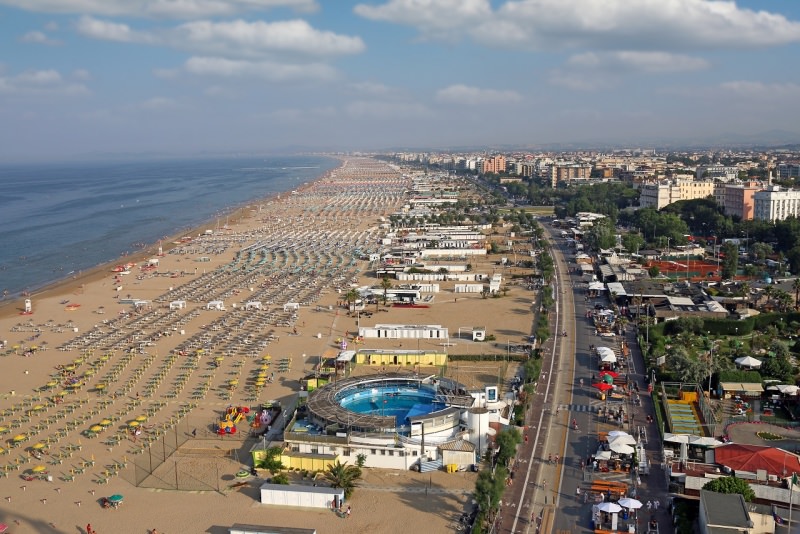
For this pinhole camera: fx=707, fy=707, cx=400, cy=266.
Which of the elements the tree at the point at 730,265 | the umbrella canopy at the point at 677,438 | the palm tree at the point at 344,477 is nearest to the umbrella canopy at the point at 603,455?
the umbrella canopy at the point at 677,438

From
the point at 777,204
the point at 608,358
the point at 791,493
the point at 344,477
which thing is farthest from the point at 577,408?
the point at 777,204

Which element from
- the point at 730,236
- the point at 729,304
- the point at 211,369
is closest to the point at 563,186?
the point at 730,236

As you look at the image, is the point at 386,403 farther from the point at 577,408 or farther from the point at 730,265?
the point at 730,265

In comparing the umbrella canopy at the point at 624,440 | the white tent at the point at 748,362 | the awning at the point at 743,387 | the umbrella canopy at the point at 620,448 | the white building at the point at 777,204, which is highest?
the white building at the point at 777,204

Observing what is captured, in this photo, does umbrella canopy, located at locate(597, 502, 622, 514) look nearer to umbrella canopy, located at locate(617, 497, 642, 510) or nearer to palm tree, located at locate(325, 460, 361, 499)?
umbrella canopy, located at locate(617, 497, 642, 510)

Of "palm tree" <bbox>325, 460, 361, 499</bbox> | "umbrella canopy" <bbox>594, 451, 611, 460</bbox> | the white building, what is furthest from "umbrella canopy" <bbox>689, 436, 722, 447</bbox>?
the white building

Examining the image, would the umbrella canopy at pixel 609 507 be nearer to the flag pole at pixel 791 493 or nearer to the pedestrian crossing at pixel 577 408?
the flag pole at pixel 791 493
